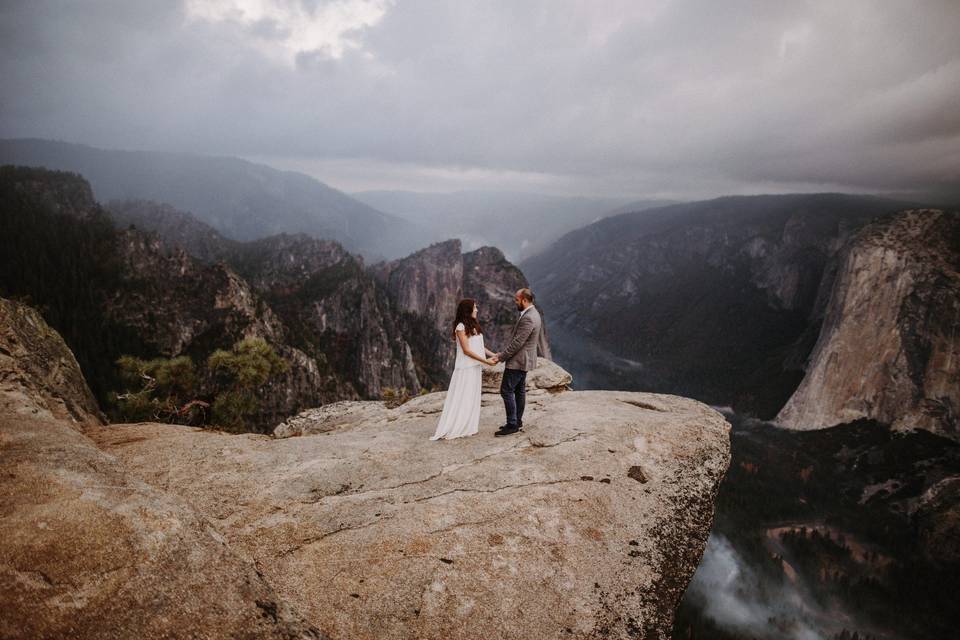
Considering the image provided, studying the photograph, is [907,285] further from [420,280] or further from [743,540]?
[420,280]

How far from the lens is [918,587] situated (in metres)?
109

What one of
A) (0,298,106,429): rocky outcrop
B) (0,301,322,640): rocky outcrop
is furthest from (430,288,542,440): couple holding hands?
(0,298,106,429): rocky outcrop

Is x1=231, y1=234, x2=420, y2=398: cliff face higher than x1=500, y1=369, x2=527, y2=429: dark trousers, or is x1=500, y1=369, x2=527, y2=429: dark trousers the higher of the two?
x1=500, y1=369, x2=527, y2=429: dark trousers

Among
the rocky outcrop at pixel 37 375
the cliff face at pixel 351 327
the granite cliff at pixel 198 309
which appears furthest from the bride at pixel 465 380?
the cliff face at pixel 351 327

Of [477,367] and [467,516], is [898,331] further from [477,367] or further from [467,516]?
[467,516]

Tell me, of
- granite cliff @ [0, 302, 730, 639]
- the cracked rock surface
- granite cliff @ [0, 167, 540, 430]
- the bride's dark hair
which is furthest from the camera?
granite cliff @ [0, 167, 540, 430]

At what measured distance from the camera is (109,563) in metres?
5.04

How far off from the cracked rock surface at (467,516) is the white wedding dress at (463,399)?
1.56ft

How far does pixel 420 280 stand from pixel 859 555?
17899 centimetres

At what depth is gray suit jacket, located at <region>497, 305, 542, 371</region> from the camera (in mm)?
10406

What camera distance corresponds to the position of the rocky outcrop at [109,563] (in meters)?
4.51

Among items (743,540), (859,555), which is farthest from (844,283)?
(743,540)

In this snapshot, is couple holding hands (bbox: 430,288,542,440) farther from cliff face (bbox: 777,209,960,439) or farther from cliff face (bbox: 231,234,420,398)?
cliff face (bbox: 777,209,960,439)

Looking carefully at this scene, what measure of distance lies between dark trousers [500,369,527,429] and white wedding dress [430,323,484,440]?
707 millimetres
